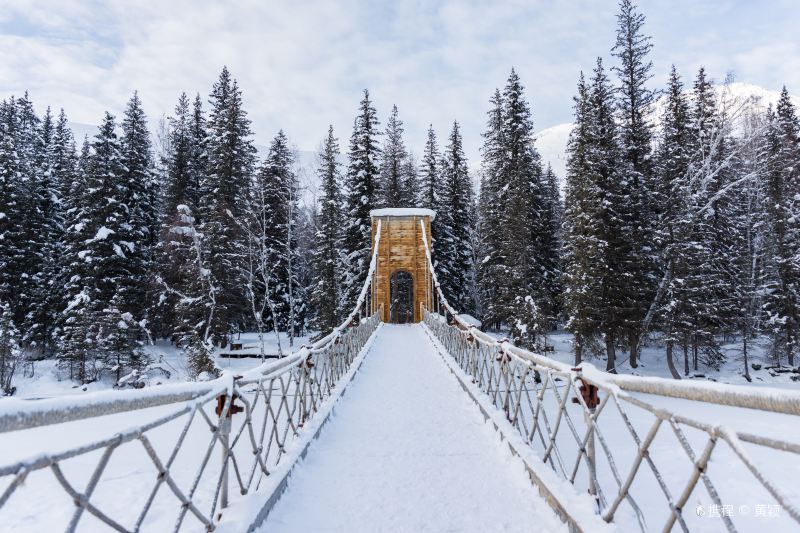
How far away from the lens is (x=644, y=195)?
20.8 meters

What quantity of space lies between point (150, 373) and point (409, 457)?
776 inches

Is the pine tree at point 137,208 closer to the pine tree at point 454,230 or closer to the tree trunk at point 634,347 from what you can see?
the pine tree at point 454,230

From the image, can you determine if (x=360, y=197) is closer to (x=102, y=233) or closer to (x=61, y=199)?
(x=102, y=233)

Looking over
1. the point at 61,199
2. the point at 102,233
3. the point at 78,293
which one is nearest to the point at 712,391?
the point at 102,233

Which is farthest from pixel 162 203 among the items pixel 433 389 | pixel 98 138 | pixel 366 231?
pixel 433 389

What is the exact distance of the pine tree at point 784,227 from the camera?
2197 centimetres

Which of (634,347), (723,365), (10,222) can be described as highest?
(10,222)

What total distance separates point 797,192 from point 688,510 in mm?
23454

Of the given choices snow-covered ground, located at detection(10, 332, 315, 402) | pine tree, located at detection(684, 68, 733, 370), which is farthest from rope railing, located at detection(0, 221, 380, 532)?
pine tree, located at detection(684, 68, 733, 370)

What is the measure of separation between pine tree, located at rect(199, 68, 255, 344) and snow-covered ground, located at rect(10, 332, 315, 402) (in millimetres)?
1506

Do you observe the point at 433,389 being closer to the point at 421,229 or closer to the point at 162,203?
the point at 421,229

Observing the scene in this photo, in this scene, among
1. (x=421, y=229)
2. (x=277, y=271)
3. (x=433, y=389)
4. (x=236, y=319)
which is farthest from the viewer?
(x=277, y=271)

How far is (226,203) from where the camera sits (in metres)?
21.6

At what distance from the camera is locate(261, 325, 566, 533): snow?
115 inches
